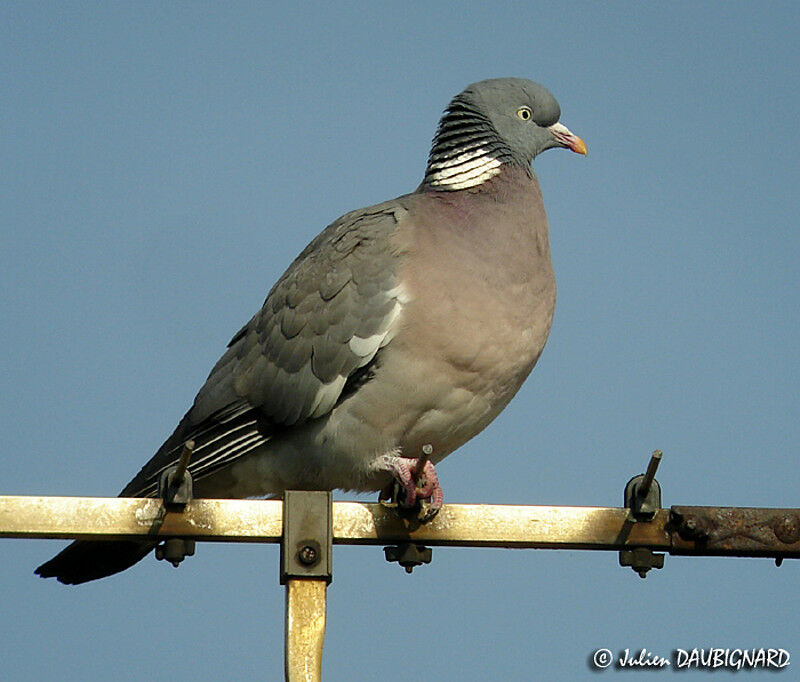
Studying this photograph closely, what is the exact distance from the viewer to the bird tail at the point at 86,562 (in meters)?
5.32

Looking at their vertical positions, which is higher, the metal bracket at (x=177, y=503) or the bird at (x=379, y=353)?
the bird at (x=379, y=353)

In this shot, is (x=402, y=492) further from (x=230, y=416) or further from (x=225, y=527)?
(x=230, y=416)

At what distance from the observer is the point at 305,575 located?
383cm

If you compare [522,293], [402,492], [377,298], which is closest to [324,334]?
[377,298]

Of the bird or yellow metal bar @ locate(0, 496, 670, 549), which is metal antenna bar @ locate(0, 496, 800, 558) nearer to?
yellow metal bar @ locate(0, 496, 670, 549)

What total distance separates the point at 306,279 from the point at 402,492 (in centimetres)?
183

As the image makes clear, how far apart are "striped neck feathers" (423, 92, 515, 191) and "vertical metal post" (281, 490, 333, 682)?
2.37m

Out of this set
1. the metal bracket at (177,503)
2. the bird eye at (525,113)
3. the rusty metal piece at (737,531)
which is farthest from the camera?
the bird eye at (525,113)

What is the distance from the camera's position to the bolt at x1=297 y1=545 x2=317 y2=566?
3.87 m

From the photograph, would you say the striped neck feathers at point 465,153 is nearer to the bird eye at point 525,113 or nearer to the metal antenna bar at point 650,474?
the bird eye at point 525,113

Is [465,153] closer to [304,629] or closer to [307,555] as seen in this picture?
[307,555]

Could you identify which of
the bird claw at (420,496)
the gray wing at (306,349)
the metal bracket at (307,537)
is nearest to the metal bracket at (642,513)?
the bird claw at (420,496)

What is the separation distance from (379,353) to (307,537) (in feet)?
5.38

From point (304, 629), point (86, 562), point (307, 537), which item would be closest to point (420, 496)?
point (307, 537)
